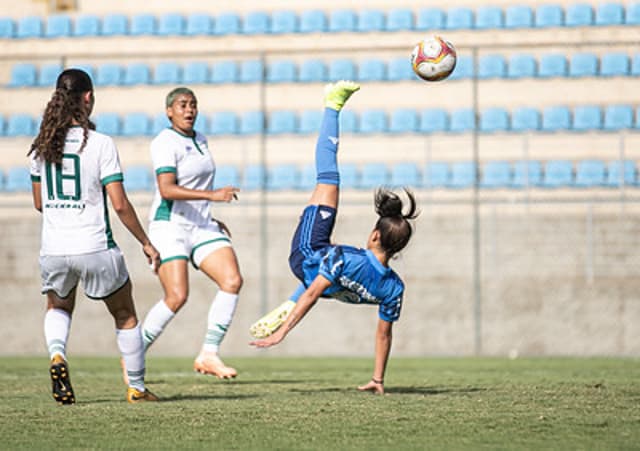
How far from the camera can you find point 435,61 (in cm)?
884

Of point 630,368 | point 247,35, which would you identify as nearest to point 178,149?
point 630,368

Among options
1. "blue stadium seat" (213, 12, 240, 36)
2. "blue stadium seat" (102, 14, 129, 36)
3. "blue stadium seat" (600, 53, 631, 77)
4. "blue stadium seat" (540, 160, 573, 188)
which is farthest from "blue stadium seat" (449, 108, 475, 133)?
"blue stadium seat" (102, 14, 129, 36)

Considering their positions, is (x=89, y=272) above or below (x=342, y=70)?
below

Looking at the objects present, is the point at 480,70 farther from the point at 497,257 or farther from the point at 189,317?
the point at 189,317

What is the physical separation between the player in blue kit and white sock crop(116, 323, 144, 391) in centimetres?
71

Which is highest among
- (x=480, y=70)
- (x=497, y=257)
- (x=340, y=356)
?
(x=480, y=70)

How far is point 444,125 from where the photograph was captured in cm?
1906

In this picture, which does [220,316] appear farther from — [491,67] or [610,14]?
[610,14]

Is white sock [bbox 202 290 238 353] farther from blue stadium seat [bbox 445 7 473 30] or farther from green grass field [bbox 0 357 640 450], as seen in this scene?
blue stadium seat [bbox 445 7 473 30]

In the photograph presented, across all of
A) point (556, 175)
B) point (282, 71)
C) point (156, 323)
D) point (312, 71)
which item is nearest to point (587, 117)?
point (556, 175)

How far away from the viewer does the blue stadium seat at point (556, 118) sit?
60.6 ft

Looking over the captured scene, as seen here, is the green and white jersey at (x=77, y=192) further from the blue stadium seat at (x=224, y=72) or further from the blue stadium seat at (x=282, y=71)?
the blue stadium seat at (x=282, y=71)

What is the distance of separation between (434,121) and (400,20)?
7.63 feet

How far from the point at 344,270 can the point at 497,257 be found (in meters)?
8.32
